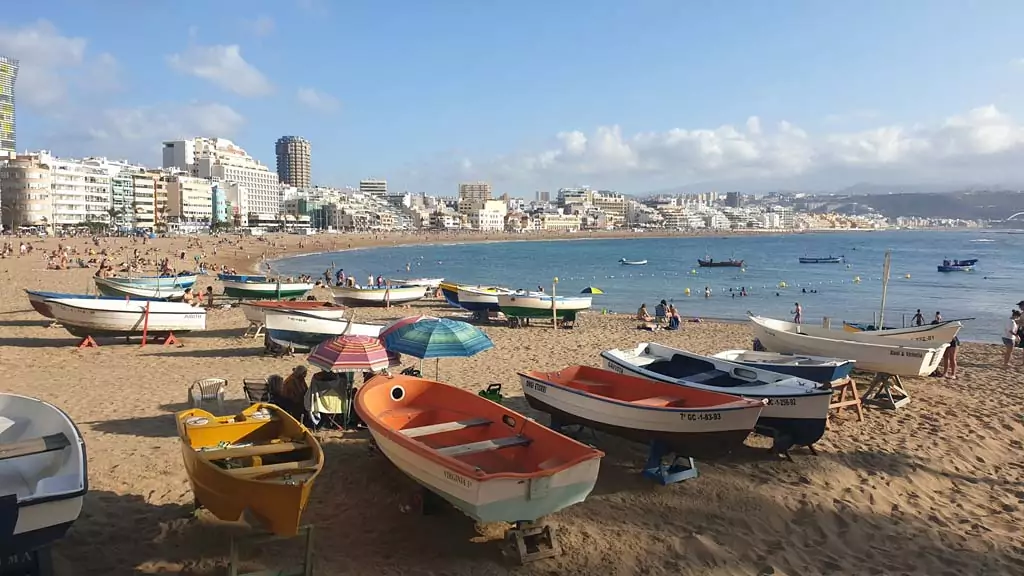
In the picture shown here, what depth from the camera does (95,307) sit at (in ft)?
53.2

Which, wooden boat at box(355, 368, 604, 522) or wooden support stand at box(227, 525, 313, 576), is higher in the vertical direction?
wooden boat at box(355, 368, 604, 522)

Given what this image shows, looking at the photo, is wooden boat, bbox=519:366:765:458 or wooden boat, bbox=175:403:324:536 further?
wooden boat, bbox=519:366:765:458

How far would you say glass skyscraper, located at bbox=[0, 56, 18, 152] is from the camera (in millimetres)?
145375

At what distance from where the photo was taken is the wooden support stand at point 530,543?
603cm

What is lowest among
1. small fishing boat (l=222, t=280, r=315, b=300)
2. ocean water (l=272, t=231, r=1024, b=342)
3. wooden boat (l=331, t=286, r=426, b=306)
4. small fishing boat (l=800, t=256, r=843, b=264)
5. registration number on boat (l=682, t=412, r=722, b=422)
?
ocean water (l=272, t=231, r=1024, b=342)

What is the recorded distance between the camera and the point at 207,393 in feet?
31.1

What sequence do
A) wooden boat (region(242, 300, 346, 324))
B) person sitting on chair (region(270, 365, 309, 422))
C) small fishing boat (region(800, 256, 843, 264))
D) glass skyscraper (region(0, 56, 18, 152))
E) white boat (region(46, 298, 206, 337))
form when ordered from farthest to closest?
glass skyscraper (region(0, 56, 18, 152)) → small fishing boat (region(800, 256, 843, 264)) → white boat (region(46, 298, 206, 337)) → wooden boat (region(242, 300, 346, 324)) → person sitting on chair (region(270, 365, 309, 422))

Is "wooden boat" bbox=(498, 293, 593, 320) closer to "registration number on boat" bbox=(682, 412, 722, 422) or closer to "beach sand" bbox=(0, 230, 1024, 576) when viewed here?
"beach sand" bbox=(0, 230, 1024, 576)

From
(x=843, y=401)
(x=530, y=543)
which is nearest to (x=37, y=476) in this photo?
(x=530, y=543)

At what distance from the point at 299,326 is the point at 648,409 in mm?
9661

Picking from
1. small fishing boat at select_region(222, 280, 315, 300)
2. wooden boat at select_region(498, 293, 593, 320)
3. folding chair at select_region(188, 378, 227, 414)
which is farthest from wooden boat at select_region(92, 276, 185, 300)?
folding chair at select_region(188, 378, 227, 414)

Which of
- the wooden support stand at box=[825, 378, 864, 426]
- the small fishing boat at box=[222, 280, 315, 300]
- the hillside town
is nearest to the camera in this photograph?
the wooden support stand at box=[825, 378, 864, 426]

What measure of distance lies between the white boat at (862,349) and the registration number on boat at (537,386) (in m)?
6.32

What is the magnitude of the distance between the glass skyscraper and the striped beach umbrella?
174246 millimetres
